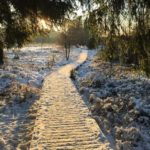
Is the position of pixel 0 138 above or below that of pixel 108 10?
below

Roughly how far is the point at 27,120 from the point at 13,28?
302 centimetres

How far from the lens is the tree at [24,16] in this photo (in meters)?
9.34

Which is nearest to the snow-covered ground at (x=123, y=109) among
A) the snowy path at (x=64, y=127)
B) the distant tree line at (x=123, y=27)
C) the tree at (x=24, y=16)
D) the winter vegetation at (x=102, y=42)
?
the winter vegetation at (x=102, y=42)

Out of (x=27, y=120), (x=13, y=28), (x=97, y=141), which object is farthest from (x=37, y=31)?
(x=97, y=141)

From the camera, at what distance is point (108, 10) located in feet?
27.5

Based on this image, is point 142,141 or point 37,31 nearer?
point 142,141

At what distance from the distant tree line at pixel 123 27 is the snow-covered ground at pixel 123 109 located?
3.18ft

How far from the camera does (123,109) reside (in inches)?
476

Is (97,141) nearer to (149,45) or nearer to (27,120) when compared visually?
(149,45)

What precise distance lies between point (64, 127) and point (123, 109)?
2.91 m

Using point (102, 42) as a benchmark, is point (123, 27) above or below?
above

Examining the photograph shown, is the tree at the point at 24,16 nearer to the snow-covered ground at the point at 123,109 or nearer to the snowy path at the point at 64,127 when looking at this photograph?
the snow-covered ground at the point at 123,109

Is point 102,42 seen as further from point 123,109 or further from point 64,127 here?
point 123,109

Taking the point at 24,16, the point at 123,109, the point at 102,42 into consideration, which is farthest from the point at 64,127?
the point at 24,16
